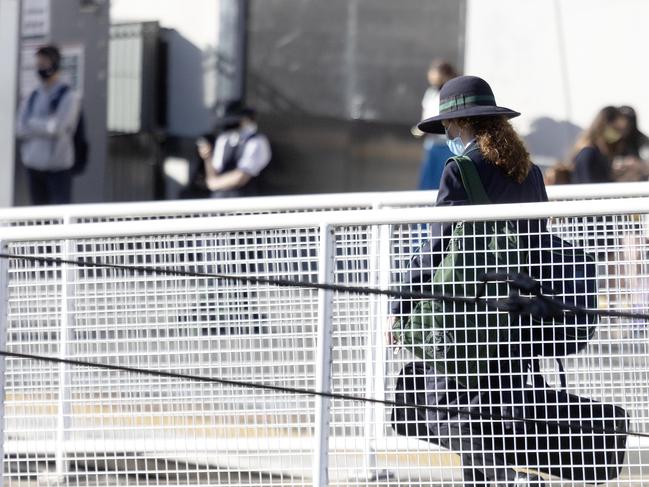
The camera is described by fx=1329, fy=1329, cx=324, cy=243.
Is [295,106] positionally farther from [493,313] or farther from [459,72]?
[493,313]

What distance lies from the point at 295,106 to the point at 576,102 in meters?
2.56

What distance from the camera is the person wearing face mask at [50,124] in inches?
372

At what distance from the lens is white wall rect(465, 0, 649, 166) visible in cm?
924

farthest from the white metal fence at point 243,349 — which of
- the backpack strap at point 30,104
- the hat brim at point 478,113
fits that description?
the backpack strap at point 30,104

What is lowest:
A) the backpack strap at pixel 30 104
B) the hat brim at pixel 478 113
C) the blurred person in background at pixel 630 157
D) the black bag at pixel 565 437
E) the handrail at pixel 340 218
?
the black bag at pixel 565 437

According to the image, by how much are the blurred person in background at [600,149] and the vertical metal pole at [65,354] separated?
3802 millimetres

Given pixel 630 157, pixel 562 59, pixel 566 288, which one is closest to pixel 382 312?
pixel 566 288

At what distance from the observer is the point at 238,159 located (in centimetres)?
938

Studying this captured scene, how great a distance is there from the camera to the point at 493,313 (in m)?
4.14

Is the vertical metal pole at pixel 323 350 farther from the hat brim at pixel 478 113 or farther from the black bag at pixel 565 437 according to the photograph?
the hat brim at pixel 478 113

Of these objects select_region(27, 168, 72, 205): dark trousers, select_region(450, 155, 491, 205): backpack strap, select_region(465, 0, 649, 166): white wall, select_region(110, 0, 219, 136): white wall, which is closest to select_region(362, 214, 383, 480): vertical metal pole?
select_region(450, 155, 491, 205): backpack strap

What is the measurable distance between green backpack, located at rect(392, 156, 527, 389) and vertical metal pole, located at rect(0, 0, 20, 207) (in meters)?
4.58

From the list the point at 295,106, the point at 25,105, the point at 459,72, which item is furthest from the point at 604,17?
the point at 25,105

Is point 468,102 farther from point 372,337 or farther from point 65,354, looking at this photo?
point 65,354
